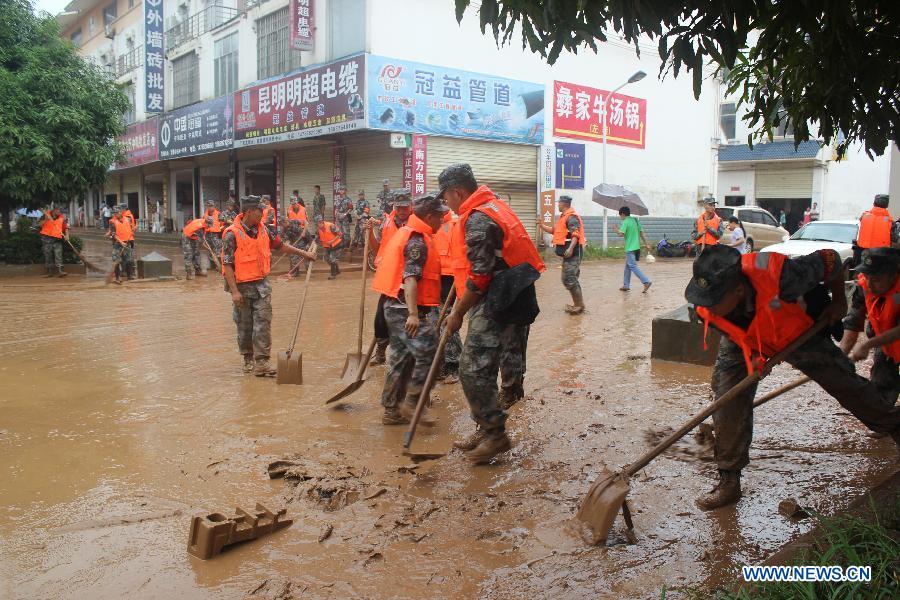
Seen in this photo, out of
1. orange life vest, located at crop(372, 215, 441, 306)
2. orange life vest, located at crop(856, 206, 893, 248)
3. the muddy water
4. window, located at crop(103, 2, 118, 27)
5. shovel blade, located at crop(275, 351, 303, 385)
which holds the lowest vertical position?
the muddy water

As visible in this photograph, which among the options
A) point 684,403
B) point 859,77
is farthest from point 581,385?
point 859,77

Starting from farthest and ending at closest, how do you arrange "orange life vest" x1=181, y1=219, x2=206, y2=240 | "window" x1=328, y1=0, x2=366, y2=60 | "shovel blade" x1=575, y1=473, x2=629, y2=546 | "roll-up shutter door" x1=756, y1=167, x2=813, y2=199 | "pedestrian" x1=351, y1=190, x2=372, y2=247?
"roll-up shutter door" x1=756, y1=167, x2=813, y2=199 → "pedestrian" x1=351, y1=190, x2=372, y2=247 → "window" x1=328, y1=0, x2=366, y2=60 → "orange life vest" x1=181, y1=219, x2=206, y2=240 → "shovel blade" x1=575, y1=473, x2=629, y2=546

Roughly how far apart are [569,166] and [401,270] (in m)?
18.3

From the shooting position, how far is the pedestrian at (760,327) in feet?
11.3

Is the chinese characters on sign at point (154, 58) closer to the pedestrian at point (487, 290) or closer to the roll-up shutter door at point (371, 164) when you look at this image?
the roll-up shutter door at point (371, 164)

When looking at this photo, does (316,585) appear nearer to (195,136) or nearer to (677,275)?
(677,275)

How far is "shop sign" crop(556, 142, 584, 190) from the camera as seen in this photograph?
73.4 ft

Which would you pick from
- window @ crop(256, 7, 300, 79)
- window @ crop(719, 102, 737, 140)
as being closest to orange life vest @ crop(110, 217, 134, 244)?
window @ crop(256, 7, 300, 79)

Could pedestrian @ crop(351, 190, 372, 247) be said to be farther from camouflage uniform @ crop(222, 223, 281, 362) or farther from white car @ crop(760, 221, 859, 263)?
camouflage uniform @ crop(222, 223, 281, 362)

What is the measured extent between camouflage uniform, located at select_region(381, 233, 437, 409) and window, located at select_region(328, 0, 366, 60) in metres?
14.6

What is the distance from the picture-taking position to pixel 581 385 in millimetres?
6441

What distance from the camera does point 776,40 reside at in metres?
4.28

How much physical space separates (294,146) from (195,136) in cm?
431

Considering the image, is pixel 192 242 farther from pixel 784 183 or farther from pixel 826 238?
pixel 784 183
